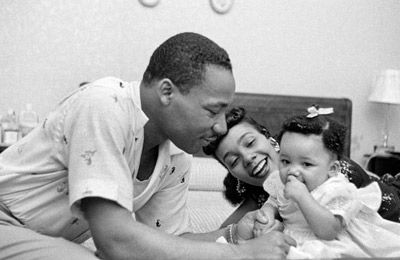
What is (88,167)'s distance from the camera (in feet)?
4.28

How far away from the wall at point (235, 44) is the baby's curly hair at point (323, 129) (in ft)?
8.91

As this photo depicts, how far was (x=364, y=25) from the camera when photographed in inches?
189

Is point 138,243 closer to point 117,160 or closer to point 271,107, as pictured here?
point 117,160

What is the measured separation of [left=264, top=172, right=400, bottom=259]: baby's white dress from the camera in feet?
5.00

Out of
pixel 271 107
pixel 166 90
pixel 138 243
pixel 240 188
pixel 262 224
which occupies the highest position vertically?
pixel 166 90

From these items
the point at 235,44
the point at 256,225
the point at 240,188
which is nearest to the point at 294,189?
the point at 256,225

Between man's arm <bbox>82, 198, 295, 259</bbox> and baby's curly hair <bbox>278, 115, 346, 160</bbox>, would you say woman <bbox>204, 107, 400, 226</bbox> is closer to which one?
baby's curly hair <bbox>278, 115, 346, 160</bbox>

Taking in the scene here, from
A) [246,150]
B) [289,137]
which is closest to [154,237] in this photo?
[289,137]

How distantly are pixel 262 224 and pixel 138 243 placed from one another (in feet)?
1.57

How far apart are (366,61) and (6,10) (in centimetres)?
287

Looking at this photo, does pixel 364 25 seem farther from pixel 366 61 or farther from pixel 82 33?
pixel 82 33

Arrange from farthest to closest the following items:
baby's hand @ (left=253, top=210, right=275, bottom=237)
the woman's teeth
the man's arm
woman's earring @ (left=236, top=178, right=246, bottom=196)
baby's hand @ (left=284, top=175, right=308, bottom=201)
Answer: woman's earring @ (left=236, top=178, right=246, bottom=196), the woman's teeth, baby's hand @ (left=253, top=210, right=275, bottom=237), baby's hand @ (left=284, top=175, right=308, bottom=201), the man's arm

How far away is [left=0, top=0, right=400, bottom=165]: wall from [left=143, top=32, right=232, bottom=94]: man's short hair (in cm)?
286

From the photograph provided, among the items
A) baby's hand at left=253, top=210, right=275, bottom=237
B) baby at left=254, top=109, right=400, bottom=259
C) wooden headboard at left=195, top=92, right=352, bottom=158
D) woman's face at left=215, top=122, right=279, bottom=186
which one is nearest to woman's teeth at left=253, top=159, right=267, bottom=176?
woman's face at left=215, top=122, right=279, bottom=186
